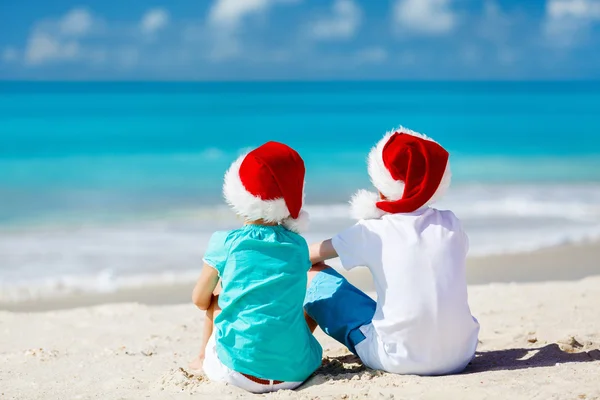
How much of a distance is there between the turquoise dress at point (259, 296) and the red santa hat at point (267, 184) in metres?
0.10

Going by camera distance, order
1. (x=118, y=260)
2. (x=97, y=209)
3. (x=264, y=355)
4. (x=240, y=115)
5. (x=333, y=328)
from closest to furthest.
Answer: (x=264, y=355), (x=333, y=328), (x=118, y=260), (x=97, y=209), (x=240, y=115)

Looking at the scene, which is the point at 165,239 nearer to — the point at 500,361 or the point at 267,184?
the point at 500,361

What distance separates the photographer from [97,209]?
37.6ft

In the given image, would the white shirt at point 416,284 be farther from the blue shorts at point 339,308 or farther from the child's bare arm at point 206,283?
the child's bare arm at point 206,283

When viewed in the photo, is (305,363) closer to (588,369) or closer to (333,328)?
(333,328)

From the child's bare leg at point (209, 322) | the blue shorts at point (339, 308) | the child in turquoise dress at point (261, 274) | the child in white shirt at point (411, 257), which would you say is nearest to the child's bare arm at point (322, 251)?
the child in white shirt at point (411, 257)

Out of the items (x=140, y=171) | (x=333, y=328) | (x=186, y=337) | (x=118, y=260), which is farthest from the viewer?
(x=140, y=171)

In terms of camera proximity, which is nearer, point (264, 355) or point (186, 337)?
point (264, 355)

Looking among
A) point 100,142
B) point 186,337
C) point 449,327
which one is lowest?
Result: point 186,337

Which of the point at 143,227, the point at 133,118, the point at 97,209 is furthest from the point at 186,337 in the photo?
the point at 133,118

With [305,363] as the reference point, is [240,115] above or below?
above

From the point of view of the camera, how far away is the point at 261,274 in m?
3.53

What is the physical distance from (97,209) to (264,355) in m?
8.35

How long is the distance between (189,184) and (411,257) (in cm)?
1138
